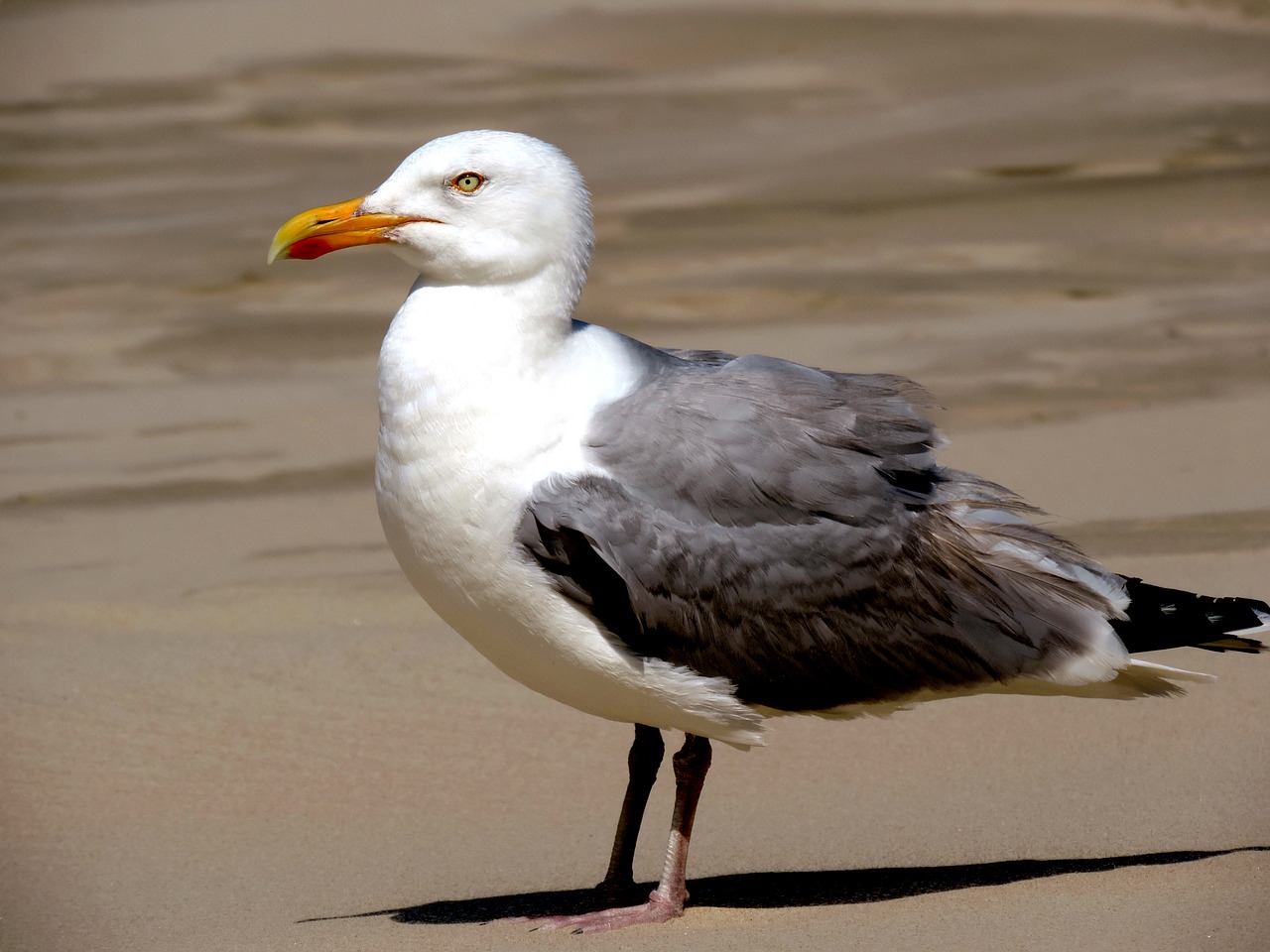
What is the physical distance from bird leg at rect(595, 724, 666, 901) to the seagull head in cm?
143

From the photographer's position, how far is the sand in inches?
199

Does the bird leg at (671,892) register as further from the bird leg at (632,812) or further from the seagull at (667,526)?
the bird leg at (632,812)

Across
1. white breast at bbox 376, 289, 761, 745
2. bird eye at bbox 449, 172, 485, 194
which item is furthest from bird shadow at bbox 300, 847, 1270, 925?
bird eye at bbox 449, 172, 485, 194

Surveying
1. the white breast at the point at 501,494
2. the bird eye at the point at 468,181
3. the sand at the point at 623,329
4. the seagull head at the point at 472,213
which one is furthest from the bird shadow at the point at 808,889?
the bird eye at the point at 468,181

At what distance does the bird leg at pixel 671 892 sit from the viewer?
4578 millimetres

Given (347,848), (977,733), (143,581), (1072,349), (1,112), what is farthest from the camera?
(1,112)

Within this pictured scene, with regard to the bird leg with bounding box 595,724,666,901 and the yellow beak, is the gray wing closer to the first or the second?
the bird leg with bounding box 595,724,666,901

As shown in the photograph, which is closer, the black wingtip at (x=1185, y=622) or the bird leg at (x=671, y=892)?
the bird leg at (x=671, y=892)

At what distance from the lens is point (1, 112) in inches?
622

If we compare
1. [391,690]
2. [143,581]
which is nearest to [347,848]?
[391,690]

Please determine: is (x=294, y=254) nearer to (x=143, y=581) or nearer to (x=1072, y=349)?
(x=143, y=581)

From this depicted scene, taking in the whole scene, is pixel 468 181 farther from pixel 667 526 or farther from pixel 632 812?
pixel 632 812

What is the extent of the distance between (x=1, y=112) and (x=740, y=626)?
13306 mm

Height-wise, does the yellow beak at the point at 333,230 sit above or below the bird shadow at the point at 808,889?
above
